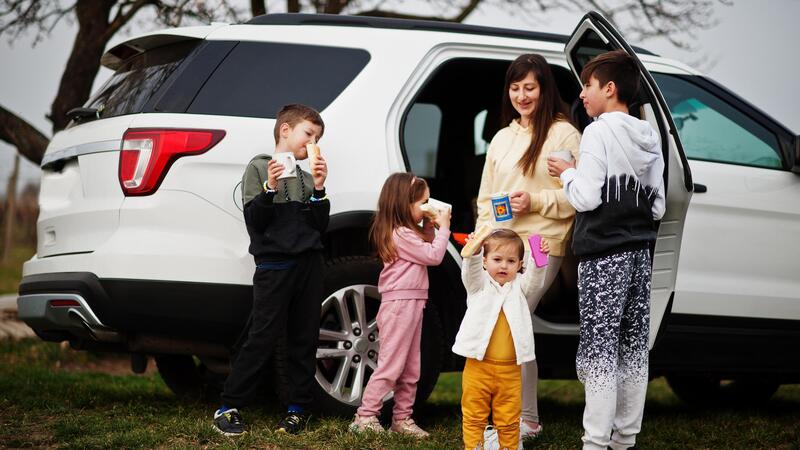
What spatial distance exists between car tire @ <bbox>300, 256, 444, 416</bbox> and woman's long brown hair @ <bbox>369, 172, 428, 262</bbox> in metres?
0.18

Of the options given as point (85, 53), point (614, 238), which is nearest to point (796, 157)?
point (614, 238)

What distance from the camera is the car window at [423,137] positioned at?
5986mm

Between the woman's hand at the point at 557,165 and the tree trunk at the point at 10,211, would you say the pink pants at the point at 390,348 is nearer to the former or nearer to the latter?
the woman's hand at the point at 557,165

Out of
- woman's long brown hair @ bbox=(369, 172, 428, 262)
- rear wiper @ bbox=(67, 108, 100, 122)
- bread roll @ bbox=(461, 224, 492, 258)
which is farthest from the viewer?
rear wiper @ bbox=(67, 108, 100, 122)

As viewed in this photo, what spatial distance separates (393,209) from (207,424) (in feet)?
4.32

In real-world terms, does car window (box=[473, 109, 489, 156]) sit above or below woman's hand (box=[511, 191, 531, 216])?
above

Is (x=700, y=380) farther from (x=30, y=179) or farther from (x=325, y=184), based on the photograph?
→ (x=30, y=179)

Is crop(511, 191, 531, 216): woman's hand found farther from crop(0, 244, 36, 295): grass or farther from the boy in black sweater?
crop(0, 244, 36, 295): grass

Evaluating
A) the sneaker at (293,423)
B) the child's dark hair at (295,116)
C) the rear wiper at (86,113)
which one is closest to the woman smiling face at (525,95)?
the child's dark hair at (295,116)


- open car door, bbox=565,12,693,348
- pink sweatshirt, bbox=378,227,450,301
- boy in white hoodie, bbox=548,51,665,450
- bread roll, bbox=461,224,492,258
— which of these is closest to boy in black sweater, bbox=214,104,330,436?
pink sweatshirt, bbox=378,227,450,301

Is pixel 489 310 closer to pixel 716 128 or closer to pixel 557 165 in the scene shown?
pixel 557 165

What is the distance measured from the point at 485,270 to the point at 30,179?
40.2 feet

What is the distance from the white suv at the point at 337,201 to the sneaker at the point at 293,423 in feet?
0.55

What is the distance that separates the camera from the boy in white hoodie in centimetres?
359
